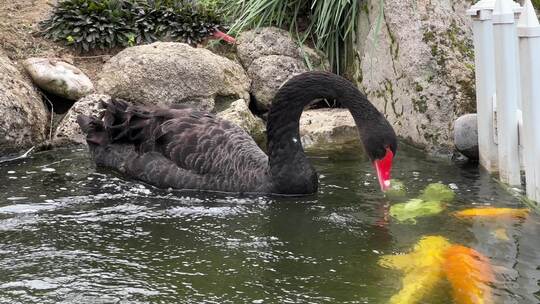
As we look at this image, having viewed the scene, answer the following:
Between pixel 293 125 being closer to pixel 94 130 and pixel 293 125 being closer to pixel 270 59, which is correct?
pixel 94 130

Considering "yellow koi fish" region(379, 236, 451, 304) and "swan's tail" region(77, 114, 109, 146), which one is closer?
"yellow koi fish" region(379, 236, 451, 304)

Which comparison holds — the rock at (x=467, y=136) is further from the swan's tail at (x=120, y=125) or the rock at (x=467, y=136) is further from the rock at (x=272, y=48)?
the swan's tail at (x=120, y=125)

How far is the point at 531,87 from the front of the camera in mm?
4938

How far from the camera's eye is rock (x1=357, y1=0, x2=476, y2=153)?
23.2ft

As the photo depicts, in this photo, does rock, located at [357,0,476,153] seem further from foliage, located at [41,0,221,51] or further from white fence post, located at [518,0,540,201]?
foliage, located at [41,0,221,51]

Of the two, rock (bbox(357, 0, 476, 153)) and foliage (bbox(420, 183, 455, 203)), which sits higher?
rock (bbox(357, 0, 476, 153))

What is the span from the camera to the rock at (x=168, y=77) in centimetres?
781

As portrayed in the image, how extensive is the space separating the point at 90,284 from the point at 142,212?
4.44 feet

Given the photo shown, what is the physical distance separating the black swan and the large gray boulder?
6.20 ft

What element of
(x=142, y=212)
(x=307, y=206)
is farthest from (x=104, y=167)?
(x=307, y=206)

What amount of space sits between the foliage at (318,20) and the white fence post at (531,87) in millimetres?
3424

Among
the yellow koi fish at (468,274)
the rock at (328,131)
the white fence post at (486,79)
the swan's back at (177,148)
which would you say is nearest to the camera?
the yellow koi fish at (468,274)

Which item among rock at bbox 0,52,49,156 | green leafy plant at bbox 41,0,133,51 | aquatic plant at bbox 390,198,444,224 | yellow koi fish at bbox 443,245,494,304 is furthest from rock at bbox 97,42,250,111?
yellow koi fish at bbox 443,245,494,304

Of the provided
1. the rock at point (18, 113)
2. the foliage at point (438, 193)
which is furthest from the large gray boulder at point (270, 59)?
the foliage at point (438, 193)
